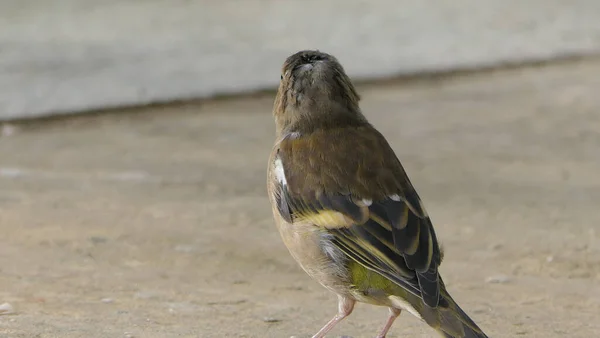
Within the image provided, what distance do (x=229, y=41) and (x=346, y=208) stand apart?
8093 mm

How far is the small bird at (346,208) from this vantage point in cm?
491

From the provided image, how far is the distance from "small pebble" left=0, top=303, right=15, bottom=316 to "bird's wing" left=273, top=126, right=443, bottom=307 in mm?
1343

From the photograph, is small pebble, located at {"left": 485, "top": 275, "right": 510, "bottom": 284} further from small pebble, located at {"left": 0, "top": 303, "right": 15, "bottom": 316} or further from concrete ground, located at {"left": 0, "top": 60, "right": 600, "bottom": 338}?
small pebble, located at {"left": 0, "top": 303, "right": 15, "bottom": 316}

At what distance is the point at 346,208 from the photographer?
5.14 m

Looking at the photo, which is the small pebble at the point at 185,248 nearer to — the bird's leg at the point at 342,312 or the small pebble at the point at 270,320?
the small pebble at the point at 270,320

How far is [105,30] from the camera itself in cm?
1330

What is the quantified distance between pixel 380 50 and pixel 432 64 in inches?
26.2

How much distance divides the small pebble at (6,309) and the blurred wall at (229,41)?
4.70 m

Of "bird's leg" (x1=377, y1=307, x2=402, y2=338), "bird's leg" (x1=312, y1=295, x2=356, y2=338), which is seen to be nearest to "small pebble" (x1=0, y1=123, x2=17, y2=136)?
"bird's leg" (x1=312, y1=295, x2=356, y2=338)

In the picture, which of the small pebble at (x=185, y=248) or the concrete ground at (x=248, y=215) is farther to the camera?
the small pebble at (x=185, y=248)

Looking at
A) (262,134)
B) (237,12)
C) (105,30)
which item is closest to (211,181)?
(262,134)

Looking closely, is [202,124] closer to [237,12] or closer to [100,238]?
[100,238]

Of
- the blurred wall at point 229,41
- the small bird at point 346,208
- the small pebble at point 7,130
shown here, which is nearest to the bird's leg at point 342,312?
the small bird at point 346,208

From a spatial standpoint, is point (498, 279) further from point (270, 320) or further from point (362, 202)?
point (362, 202)
